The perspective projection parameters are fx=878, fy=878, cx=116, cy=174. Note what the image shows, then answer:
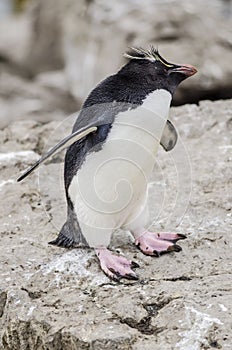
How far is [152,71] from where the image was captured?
2.99 metres

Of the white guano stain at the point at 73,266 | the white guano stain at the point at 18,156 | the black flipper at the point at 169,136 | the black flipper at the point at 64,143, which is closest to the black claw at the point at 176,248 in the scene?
the white guano stain at the point at 73,266

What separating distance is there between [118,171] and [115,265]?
31 cm

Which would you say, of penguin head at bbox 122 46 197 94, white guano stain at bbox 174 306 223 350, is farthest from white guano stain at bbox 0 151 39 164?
white guano stain at bbox 174 306 223 350

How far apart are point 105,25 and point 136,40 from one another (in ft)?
1.78

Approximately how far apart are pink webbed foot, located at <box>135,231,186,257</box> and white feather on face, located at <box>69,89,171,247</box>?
144 mm

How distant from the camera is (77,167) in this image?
2967 mm

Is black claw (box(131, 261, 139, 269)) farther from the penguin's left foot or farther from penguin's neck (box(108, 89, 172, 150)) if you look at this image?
penguin's neck (box(108, 89, 172, 150))

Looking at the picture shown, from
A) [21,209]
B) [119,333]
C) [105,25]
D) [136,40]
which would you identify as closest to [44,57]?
[105,25]

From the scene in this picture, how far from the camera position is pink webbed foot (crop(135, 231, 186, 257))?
3.05 meters

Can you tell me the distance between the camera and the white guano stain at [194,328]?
8.21ft

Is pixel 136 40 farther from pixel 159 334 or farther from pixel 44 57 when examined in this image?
pixel 159 334

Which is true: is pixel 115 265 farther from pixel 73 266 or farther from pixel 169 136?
pixel 169 136

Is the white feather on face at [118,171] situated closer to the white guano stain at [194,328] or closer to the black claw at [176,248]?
the black claw at [176,248]

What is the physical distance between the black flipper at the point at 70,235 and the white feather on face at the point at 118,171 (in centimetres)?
5
